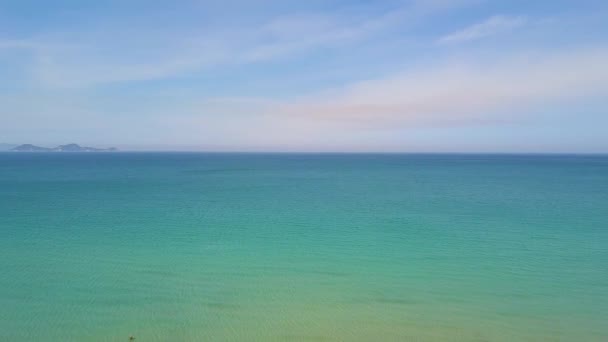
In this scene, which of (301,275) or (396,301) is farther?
(301,275)

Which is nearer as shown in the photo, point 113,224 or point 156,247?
point 156,247

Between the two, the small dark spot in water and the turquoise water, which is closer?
the turquoise water

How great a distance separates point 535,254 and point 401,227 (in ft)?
19.3

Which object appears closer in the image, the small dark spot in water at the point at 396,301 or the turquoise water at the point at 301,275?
the turquoise water at the point at 301,275

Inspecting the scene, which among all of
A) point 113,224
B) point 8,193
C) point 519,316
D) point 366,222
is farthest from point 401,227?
point 8,193

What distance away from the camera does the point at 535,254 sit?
14203 millimetres

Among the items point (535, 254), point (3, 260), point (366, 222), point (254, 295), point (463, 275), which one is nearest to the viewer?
point (254, 295)

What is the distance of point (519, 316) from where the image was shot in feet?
29.4

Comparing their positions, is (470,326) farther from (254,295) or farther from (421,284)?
(254,295)

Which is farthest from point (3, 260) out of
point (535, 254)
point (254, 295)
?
point (535, 254)

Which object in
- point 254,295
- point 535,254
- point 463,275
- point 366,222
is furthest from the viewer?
point 366,222

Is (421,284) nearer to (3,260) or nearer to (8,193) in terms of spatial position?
(3,260)

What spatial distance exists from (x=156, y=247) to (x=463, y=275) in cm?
1062

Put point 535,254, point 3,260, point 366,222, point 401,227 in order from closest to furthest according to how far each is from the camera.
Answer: point 3,260, point 535,254, point 401,227, point 366,222
